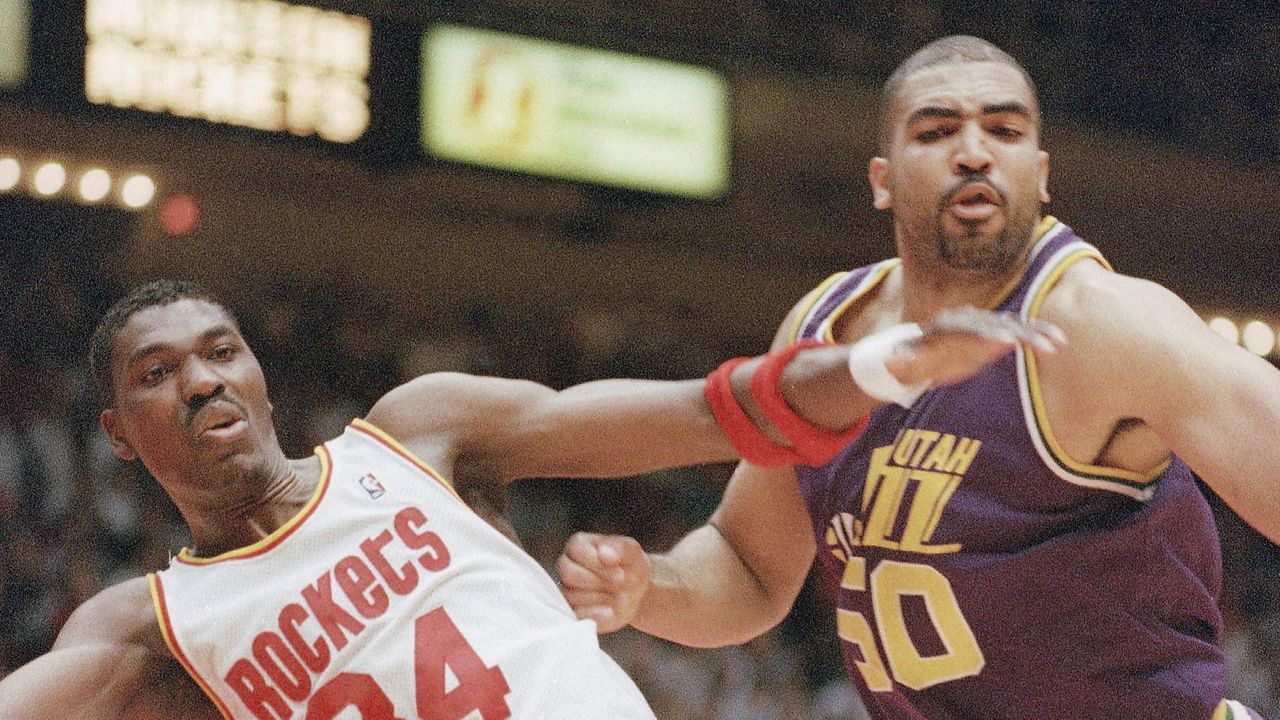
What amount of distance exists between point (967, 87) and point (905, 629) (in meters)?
1.11

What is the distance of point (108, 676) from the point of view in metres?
2.79

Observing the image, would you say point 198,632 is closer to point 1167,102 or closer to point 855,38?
point 855,38

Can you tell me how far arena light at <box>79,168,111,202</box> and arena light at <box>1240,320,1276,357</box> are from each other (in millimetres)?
8870

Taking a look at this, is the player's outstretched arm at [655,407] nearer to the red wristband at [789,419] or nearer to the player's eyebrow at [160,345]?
the red wristband at [789,419]

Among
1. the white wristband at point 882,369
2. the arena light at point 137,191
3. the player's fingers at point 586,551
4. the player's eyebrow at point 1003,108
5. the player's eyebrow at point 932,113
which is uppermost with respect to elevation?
the player's eyebrow at point 1003,108

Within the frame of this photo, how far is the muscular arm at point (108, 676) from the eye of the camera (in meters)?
2.68

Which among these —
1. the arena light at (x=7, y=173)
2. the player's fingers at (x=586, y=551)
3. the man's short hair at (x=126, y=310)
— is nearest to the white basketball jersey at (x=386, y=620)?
the player's fingers at (x=586, y=551)

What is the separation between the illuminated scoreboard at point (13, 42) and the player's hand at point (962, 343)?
6.14 m

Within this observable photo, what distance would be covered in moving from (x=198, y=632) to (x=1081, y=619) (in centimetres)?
164

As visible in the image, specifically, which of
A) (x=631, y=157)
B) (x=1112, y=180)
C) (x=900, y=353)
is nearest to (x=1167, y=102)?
(x=1112, y=180)

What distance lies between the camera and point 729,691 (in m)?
8.27

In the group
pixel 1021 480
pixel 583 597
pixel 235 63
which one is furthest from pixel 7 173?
pixel 1021 480

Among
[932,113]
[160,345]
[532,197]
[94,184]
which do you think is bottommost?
[532,197]

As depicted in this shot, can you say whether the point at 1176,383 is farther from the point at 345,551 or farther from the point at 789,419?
the point at 345,551
